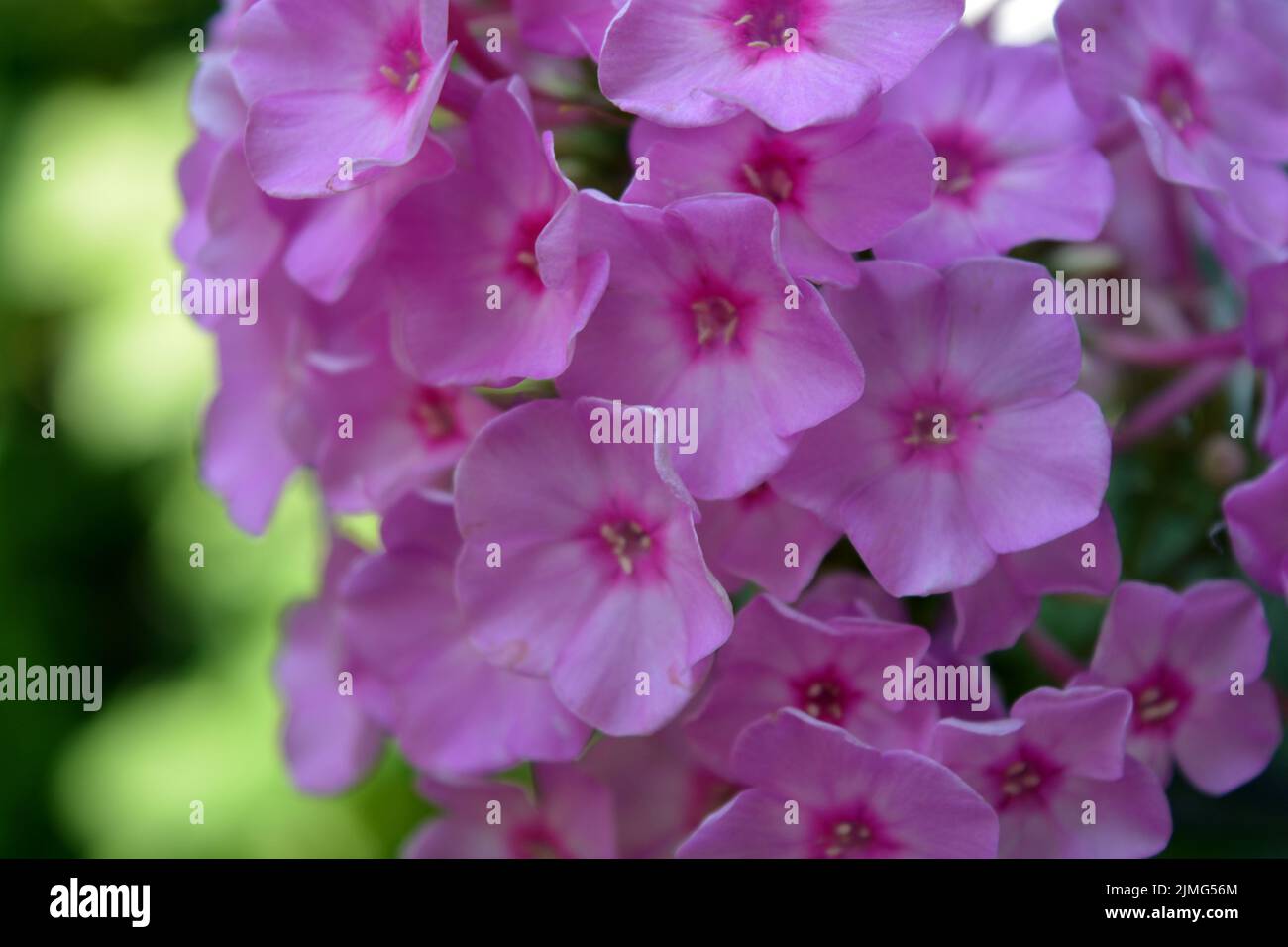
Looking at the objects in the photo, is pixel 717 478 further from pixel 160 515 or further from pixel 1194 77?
pixel 160 515

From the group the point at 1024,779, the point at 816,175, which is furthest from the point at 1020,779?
the point at 816,175

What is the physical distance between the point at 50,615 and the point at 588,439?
3.79 feet

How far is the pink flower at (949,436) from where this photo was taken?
0.47 m

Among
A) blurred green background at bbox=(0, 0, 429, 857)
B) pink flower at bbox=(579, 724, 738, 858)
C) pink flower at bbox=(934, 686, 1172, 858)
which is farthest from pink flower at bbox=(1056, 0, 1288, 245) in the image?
blurred green background at bbox=(0, 0, 429, 857)

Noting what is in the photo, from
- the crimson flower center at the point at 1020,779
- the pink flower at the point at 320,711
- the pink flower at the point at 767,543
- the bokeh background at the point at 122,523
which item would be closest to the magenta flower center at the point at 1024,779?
the crimson flower center at the point at 1020,779

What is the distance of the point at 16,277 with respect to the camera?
4.71ft

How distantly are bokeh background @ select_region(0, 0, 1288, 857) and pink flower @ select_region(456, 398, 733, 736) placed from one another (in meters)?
0.57

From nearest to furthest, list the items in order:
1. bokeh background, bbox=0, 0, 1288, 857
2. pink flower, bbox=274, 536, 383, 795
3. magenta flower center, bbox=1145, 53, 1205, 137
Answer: magenta flower center, bbox=1145, 53, 1205, 137 < pink flower, bbox=274, 536, 383, 795 < bokeh background, bbox=0, 0, 1288, 857

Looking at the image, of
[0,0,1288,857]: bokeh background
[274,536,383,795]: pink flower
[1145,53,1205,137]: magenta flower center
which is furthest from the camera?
[0,0,1288,857]: bokeh background

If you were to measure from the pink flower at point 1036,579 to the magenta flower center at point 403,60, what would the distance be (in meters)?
0.31

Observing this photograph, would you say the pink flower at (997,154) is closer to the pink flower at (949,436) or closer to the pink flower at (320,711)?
the pink flower at (949,436)

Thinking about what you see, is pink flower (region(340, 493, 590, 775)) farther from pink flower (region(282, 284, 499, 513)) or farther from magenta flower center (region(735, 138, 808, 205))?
magenta flower center (region(735, 138, 808, 205))

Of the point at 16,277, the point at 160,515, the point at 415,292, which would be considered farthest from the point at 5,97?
the point at 415,292

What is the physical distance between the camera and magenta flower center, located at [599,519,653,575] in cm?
51
